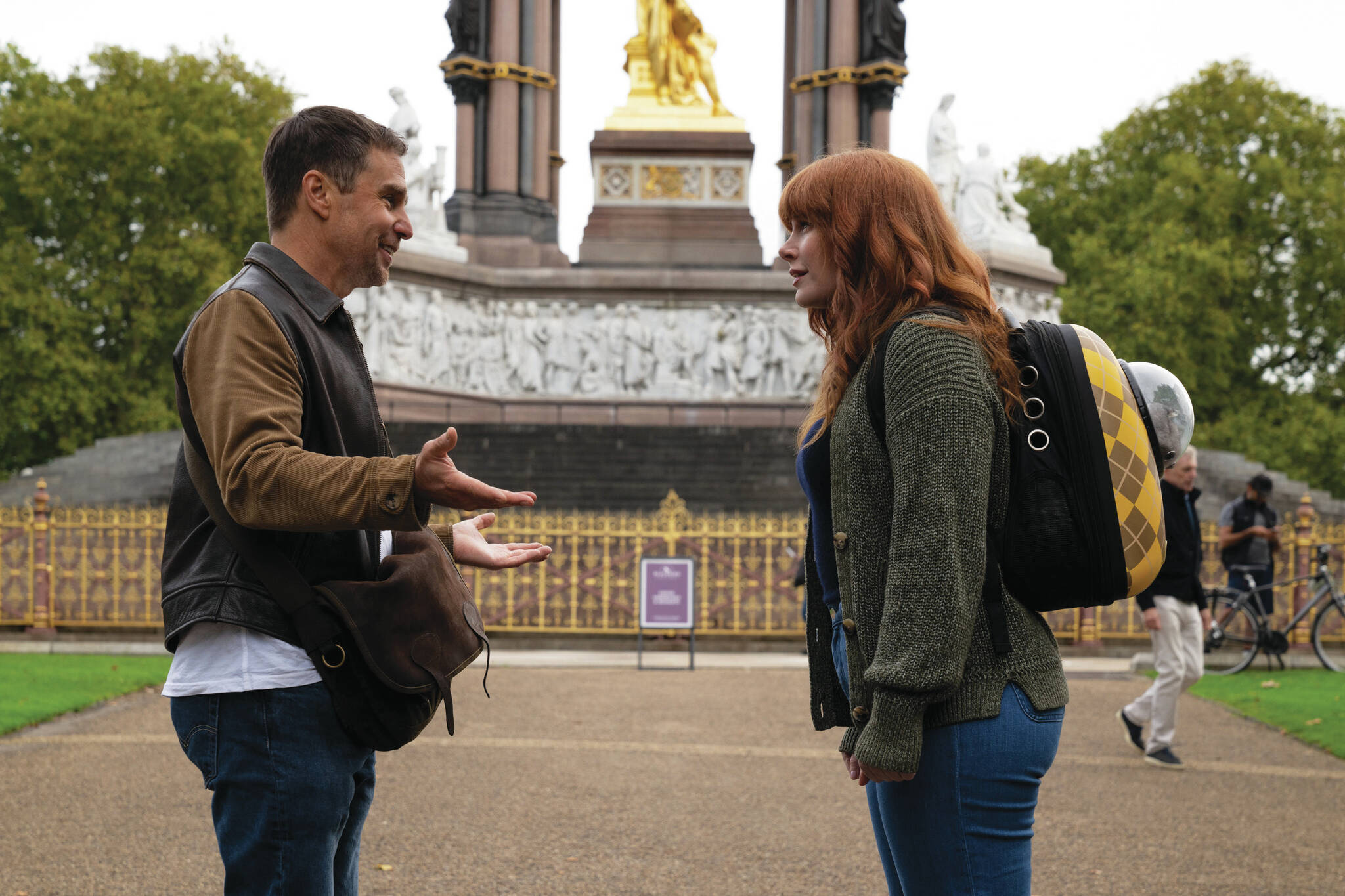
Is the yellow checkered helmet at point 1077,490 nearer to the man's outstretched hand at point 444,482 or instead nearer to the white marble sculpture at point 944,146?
the man's outstretched hand at point 444,482

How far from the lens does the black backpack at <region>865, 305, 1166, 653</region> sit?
236 centimetres

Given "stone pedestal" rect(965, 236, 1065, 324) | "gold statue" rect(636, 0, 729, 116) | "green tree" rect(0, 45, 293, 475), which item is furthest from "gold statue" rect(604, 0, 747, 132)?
"green tree" rect(0, 45, 293, 475)

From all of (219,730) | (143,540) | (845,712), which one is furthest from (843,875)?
(143,540)

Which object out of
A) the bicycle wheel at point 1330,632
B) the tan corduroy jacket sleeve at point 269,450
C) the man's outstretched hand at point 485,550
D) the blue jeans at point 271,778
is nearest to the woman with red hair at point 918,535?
the man's outstretched hand at point 485,550

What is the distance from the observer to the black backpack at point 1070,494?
2.36 m

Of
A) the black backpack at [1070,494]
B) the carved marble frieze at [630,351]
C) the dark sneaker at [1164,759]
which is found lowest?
the dark sneaker at [1164,759]

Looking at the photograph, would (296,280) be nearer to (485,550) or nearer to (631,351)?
(485,550)

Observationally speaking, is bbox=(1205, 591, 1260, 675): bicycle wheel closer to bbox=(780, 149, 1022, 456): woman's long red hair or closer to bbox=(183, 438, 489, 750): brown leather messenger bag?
bbox=(780, 149, 1022, 456): woman's long red hair

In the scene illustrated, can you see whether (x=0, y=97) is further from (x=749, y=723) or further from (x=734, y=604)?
(x=749, y=723)

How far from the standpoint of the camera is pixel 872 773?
234 cm

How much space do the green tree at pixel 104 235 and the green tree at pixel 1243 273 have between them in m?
22.8

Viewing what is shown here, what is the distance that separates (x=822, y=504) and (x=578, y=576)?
11.1 metres

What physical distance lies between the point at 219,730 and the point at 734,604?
441 inches

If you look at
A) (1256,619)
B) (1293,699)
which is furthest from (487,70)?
(1293,699)
